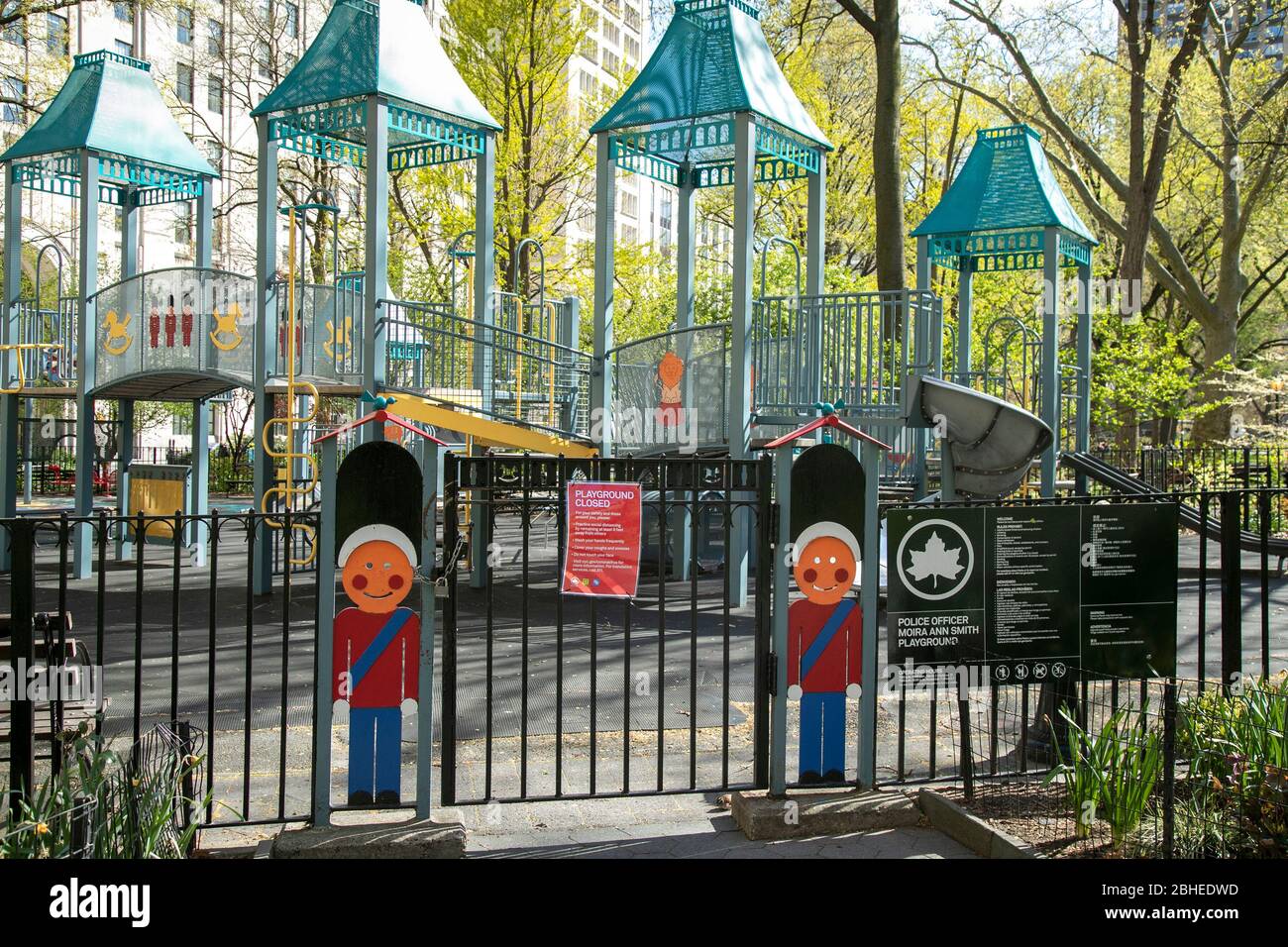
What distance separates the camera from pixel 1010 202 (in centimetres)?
1697

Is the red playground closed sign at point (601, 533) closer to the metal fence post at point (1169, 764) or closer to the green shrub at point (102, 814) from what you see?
the green shrub at point (102, 814)

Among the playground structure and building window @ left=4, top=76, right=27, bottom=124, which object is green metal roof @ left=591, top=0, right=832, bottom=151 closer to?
the playground structure

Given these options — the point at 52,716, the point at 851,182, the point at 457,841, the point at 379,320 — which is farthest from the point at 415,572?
the point at 851,182

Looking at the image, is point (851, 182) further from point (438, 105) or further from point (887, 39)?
point (438, 105)

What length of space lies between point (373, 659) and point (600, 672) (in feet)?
14.5

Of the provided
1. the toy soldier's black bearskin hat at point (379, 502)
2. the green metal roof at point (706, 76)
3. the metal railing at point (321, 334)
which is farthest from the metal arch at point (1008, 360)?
the toy soldier's black bearskin hat at point (379, 502)

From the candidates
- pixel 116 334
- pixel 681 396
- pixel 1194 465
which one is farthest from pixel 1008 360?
pixel 116 334

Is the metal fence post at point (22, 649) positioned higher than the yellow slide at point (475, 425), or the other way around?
the yellow slide at point (475, 425)

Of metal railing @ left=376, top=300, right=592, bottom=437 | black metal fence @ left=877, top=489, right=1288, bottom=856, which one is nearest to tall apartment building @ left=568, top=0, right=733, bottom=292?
metal railing @ left=376, top=300, right=592, bottom=437

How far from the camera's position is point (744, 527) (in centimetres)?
1490

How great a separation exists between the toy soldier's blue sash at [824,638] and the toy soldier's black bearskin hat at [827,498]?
260 millimetres

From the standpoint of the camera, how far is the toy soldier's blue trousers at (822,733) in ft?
19.9

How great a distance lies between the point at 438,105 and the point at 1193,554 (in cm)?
1302

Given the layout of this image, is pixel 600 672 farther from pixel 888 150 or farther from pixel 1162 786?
pixel 888 150
